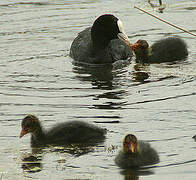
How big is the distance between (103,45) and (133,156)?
588 cm

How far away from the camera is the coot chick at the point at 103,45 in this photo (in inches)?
467

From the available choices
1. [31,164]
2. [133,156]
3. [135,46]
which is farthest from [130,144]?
[135,46]

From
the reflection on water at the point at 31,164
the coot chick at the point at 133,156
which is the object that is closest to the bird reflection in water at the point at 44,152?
the reflection on water at the point at 31,164

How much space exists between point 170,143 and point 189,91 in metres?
2.26

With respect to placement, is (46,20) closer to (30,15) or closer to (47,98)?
(30,15)

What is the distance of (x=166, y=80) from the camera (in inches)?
388

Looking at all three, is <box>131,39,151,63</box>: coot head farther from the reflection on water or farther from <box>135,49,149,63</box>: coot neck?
the reflection on water

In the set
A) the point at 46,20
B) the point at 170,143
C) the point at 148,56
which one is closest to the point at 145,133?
the point at 170,143

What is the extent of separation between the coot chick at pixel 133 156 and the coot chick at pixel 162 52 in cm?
511

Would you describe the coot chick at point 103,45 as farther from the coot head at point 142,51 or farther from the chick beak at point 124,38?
the coot head at point 142,51

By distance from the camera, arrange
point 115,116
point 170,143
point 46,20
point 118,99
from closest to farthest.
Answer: point 170,143 → point 115,116 → point 118,99 → point 46,20

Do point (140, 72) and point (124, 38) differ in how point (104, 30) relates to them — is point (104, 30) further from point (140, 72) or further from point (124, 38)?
point (140, 72)

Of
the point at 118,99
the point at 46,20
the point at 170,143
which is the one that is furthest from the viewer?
the point at 46,20

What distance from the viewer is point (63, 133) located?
718 centimetres
